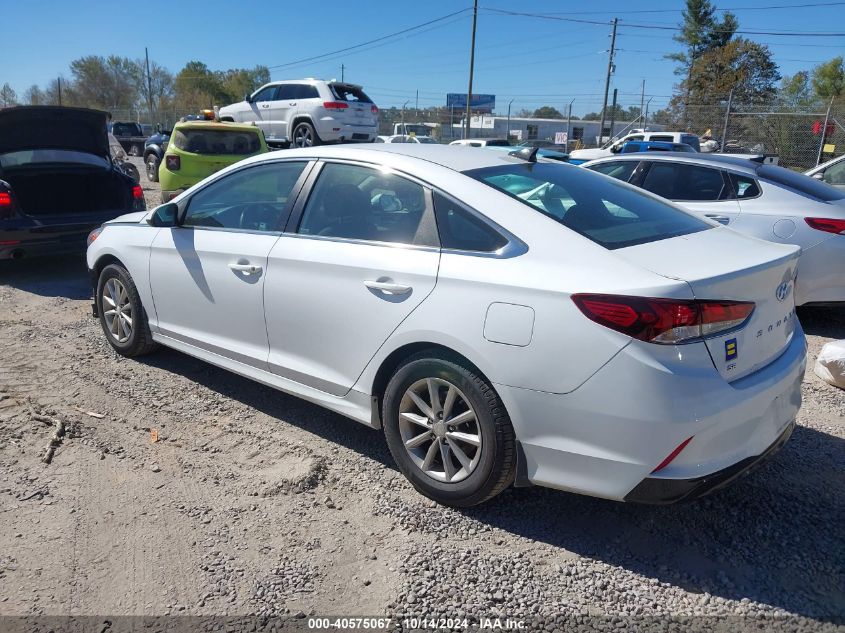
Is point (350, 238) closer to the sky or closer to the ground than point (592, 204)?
closer to the ground

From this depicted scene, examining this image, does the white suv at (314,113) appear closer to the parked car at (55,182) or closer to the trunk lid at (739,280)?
the parked car at (55,182)

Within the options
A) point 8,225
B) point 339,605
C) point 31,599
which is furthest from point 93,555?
point 8,225

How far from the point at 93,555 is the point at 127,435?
3.78 ft

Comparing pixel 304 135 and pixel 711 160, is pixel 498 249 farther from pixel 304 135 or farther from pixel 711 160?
pixel 304 135

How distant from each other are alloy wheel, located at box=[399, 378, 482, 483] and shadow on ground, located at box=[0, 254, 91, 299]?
16.7 feet

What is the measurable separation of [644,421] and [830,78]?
62392 millimetres

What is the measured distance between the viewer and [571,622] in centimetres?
239

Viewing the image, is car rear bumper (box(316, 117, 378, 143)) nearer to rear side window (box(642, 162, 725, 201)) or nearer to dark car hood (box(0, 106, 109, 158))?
dark car hood (box(0, 106, 109, 158))

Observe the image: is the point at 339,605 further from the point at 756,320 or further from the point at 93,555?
the point at 756,320

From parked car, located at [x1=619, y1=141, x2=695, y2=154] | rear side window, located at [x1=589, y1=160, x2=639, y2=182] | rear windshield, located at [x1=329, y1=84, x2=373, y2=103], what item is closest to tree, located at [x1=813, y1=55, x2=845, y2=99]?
parked car, located at [x1=619, y1=141, x2=695, y2=154]

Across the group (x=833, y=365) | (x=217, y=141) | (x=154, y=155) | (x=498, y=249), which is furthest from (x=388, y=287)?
(x=154, y=155)

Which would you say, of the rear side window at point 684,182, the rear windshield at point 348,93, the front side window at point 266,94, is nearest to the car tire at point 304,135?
the rear windshield at point 348,93

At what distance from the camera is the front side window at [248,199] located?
3799 millimetres

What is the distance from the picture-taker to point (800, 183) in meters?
5.98
